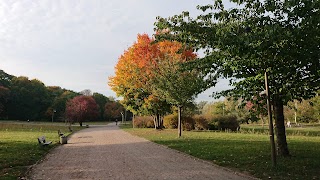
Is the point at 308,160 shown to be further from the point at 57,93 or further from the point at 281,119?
the point at 57,93

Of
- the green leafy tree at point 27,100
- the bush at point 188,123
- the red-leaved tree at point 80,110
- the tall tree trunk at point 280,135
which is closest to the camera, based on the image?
the tall tree trunk at point 280,135

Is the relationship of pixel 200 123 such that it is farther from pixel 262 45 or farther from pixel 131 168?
pixel 262 45

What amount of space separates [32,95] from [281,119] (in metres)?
71.4

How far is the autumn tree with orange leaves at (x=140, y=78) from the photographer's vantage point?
1129 inches

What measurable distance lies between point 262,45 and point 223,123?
2701 cm

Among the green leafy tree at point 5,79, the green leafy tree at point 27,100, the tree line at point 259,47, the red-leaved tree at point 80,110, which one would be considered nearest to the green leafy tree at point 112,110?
the green leafy tree at point 27,100

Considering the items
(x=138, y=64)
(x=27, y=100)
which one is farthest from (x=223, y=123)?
(x=27, y=100)

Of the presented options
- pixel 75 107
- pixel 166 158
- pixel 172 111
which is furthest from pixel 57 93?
pixel 166 158

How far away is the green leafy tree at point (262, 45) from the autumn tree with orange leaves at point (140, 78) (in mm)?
16459

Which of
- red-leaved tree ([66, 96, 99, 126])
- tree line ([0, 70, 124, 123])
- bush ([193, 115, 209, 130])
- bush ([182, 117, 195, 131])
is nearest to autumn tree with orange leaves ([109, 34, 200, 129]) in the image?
bush ([182, 117, 195, 131])

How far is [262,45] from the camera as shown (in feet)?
24.5

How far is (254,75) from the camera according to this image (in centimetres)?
1030

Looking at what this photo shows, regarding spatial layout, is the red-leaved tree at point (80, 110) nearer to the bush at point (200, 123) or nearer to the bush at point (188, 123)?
the bush at point (188, 123)

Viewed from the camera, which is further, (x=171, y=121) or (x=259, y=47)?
(x=171, y=121)
